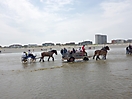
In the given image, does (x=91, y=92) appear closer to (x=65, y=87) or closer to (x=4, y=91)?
(x=65, y=87)

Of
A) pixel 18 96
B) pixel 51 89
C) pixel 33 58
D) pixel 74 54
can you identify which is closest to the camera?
pixel 18 96

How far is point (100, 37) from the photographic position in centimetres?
15262

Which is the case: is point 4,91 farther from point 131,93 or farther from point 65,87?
point 131,93

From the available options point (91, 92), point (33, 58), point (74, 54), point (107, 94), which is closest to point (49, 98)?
point (91, 92)

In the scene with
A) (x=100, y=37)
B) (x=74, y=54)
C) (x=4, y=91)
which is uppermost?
(x=100, y=37)

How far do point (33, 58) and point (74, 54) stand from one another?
5.68m

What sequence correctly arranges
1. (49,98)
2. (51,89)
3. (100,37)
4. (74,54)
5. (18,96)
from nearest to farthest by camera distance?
(49,98)
(18,96)
(51,89)
(74,54)
(100,37)

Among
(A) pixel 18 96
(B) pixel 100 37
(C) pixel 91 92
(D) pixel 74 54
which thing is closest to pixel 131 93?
(C) pixel 91 92

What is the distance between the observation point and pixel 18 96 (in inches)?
263

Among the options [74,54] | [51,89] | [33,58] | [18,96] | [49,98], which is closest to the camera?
[49,98]

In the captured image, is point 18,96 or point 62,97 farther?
point 18,96

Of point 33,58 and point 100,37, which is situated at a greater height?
point 100,37

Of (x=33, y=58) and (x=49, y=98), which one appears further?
(x=33, y=58)

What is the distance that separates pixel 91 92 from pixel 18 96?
3118 millimetres
